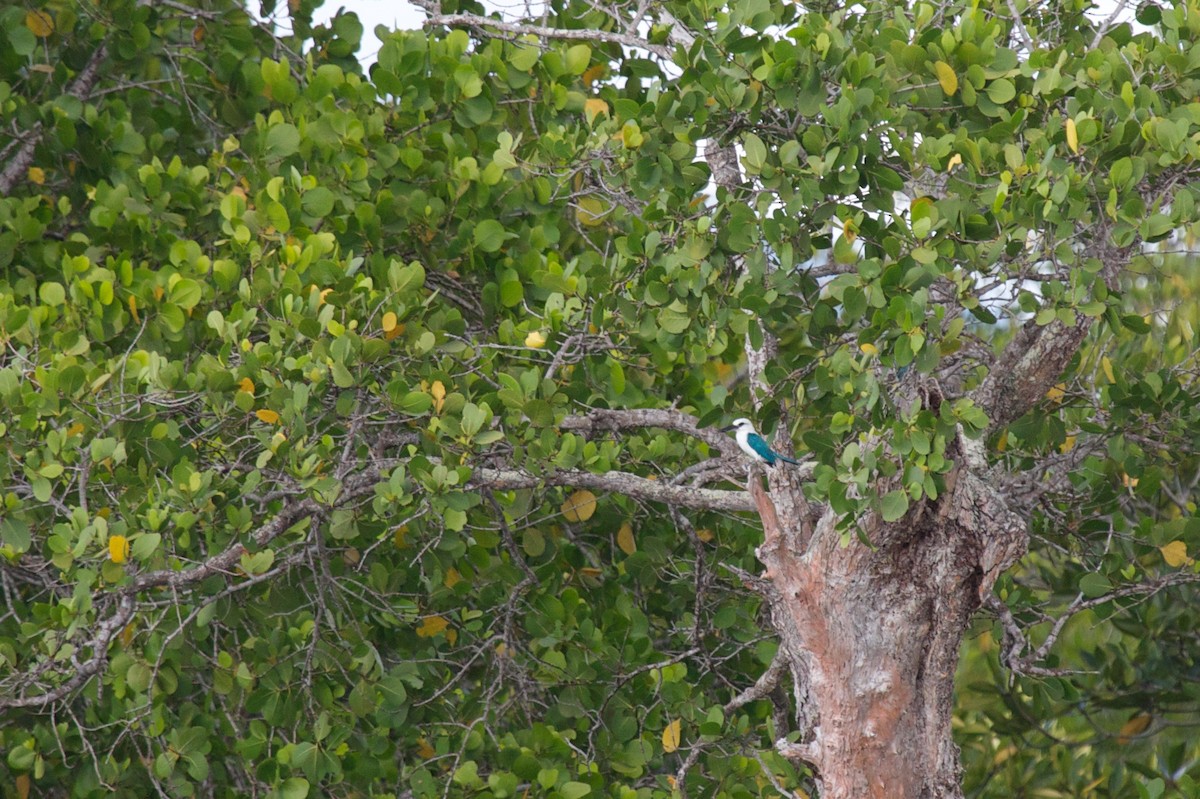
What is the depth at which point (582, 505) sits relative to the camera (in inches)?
271

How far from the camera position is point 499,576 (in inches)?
273

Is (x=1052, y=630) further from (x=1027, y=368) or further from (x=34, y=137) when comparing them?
(x=34, y=137)

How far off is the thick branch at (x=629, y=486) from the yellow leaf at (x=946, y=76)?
1911 millimetres

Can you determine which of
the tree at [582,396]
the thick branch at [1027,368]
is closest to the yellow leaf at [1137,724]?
the tree at [582,396]

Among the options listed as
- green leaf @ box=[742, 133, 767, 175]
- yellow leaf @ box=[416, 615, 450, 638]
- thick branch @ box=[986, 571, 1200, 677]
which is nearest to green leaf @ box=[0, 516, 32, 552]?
yellow leaf @ box=[416, 615, 450, 638]

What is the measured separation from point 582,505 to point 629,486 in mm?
841

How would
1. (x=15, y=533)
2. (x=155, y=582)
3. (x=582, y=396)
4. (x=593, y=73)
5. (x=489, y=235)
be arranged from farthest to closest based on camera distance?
(x=593, y=73)
(x=489, y=235)
(x=582, y=396)
(x=155, y=582)
(x=15, y=533)

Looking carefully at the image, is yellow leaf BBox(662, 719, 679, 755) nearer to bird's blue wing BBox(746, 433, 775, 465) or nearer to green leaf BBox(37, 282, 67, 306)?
bird's blue wing BBox(746, 433, 775, 465)

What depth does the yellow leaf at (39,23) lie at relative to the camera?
25.4 ft

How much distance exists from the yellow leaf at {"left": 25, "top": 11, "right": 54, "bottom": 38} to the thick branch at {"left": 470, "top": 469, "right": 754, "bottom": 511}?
389 cm

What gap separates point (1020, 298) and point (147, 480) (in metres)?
3.57

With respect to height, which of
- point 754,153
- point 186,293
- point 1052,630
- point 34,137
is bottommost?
point 1052,630

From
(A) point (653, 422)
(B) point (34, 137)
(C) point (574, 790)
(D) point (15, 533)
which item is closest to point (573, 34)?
(A) point (653, 422)

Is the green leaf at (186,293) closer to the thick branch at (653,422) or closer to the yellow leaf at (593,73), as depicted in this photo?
the thick branch at (653,422)
